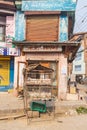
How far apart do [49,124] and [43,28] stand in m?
7.86

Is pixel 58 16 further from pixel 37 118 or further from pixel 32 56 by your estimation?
pixel 37 118

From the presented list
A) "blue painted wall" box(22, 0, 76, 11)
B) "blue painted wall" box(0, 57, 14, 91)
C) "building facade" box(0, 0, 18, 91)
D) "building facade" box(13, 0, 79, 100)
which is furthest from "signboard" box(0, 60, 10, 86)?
A: "blue painted wall" box(22, 0, 76, 11)

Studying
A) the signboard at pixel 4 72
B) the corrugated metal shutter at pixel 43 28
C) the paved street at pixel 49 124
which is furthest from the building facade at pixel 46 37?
the paved street at pixel 49 124

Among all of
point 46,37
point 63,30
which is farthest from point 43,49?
point 63,30

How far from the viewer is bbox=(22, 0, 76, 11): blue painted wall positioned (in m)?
16.2

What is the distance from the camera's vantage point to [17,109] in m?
12.0

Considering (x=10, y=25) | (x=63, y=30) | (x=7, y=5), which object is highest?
(x=7, y=5)

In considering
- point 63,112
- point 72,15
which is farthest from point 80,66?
point 63,112

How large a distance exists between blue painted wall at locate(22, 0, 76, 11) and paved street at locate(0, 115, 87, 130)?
25.5 feet

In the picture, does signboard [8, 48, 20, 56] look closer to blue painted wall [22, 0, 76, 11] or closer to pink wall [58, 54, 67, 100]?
blue painted wall [22, 0, 76, 11]

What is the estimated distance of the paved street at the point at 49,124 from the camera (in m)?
9.98

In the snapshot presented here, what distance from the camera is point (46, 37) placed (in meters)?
16.7

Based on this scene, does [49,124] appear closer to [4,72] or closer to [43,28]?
[4,72]

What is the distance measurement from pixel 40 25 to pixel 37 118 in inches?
286
